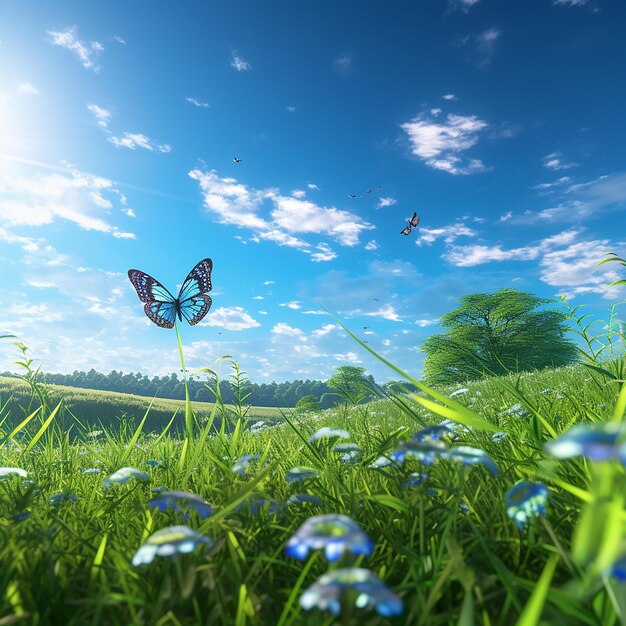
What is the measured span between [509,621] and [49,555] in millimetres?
1351

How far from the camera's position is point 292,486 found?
257cm

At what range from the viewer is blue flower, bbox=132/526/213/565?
1.12m

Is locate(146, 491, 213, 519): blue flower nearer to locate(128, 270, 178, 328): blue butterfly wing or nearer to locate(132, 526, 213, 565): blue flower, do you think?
locate(132, 526, 213, 565): blue flower

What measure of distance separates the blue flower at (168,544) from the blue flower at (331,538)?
12.0 inches

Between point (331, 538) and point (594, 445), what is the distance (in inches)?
19.9

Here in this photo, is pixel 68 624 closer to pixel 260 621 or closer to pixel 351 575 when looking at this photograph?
pixel 260 621

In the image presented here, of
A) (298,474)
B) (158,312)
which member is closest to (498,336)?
(158,312)

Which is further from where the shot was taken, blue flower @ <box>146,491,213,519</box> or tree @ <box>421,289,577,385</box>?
tree @ <box>421,289,577,385</box>

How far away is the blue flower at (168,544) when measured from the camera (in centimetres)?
112

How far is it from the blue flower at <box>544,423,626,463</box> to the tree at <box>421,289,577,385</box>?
44.1 m

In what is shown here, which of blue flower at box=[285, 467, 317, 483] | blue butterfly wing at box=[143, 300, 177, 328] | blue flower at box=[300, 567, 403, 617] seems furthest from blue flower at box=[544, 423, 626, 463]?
blue butterfly wing at box=[143, 300, 177, 328]

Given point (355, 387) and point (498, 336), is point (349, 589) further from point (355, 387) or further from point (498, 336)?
point (498, 336)

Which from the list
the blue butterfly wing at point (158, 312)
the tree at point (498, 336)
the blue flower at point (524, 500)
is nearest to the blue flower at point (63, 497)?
the blue flower at point (524, 500)

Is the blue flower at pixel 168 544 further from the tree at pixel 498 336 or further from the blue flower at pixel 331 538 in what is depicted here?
the tree at pixel 498 336
